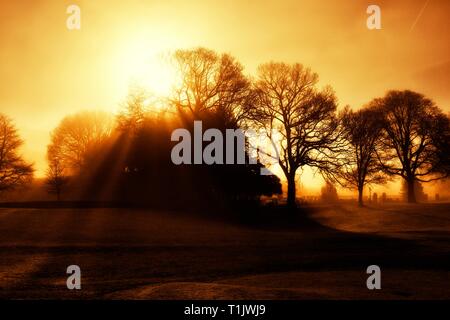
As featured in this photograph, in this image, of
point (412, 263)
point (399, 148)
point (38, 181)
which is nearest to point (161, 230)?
point (412, 263)

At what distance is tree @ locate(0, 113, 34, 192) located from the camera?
2165 inches

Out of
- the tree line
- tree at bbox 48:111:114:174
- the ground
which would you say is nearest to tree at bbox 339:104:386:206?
the tree line

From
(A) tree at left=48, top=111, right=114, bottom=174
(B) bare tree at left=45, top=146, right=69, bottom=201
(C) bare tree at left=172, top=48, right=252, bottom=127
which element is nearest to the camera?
(C) bare tree at left=172, top=48, right=252, bottom=127

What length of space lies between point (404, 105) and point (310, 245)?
3718 cm

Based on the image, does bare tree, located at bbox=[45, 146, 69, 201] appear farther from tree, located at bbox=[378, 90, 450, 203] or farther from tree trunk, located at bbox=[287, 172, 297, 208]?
tree, located at bbox=[378, 90, 450, 203]

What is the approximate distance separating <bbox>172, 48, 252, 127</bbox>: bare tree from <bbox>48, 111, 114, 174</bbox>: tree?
91.2 feet

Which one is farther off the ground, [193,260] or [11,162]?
[11,162]

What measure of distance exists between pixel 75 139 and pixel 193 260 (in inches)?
2253

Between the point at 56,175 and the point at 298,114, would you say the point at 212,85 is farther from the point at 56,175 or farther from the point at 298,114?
the point at 56,175

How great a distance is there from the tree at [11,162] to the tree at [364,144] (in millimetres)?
39591

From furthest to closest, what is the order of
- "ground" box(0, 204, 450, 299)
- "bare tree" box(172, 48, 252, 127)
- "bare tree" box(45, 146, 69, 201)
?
"bare tree" box(45, 146, 69, 201) → "bare tree" box(172, 48, 252, 127) → "ground" box(0, 204, 450, 299)

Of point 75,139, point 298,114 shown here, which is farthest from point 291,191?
point 75,139

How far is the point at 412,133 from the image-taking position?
5453cm
